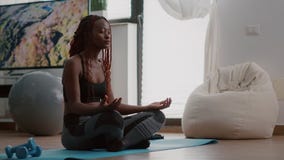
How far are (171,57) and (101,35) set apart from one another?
8.80 ft

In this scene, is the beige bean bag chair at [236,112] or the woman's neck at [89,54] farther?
the beige bean bag chair at [236,112]

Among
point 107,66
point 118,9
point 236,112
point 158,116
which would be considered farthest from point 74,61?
point 118,9

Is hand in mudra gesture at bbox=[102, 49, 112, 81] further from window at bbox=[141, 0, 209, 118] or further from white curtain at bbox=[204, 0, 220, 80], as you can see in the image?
window at bbox=[141, 0, 209, 118]

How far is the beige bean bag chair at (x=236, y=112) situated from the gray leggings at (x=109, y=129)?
1401mm

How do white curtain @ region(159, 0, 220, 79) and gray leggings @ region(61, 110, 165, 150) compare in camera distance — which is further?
white curtain @ region(159, 0, 220, 79)

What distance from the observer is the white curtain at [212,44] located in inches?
205

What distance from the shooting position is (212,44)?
521 centimetres

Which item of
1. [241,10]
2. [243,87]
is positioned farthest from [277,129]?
[241,10]

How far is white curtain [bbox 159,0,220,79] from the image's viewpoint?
520 centimetres

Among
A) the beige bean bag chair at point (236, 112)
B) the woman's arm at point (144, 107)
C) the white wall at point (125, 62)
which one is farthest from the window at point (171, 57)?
the woman's arm at point (144, 107)

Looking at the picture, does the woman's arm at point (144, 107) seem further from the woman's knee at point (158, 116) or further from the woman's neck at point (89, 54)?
the woman's neck at point (89, 54)

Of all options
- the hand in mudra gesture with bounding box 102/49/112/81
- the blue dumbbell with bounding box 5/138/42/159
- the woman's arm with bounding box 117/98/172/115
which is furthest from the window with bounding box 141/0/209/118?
the blue dumbbell with bounding box 5/138/42/159

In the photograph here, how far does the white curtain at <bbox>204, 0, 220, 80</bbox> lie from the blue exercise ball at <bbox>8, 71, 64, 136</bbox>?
4.81 feet

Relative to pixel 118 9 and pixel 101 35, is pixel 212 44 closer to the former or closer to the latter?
pixel 118 9
